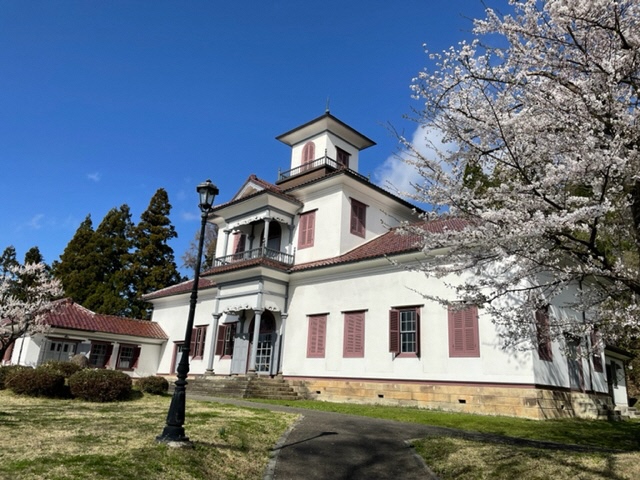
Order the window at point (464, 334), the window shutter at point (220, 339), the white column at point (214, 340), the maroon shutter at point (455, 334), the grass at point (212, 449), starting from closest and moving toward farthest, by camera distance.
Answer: the grass at point (212, 449) → the window at point (464, 334) → the maroon shutter at point (455, 334) → the white column at point (214, 340) → the window shutter at point (220, 339)

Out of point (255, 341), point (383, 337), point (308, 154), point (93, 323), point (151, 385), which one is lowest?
point (151, 385)

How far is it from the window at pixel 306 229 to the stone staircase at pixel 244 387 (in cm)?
690

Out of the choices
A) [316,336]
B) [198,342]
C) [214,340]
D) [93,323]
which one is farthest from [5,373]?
[316,336]

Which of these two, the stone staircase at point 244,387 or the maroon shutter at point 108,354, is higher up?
the maroon shutter at point 108,354

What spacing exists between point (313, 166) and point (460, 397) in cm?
1538

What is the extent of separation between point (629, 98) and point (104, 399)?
15289mm

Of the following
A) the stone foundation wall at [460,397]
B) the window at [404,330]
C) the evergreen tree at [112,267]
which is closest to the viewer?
the stone foundation wall at [460,397]

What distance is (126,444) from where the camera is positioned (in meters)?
7.43

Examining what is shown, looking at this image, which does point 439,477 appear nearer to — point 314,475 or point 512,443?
point 314,475

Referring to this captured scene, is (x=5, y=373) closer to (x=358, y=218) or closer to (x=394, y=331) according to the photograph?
(x=394, y=331)

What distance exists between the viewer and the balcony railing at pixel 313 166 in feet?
86.0

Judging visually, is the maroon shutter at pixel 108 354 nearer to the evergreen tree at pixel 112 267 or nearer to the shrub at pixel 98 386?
the evergreen tree at pixel 112 267

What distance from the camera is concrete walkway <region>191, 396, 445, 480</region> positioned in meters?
Result: 7.45

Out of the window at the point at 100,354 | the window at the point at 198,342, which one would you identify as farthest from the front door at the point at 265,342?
the window at the point at 100,354
